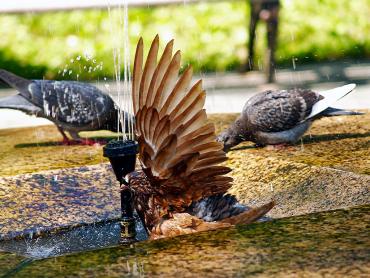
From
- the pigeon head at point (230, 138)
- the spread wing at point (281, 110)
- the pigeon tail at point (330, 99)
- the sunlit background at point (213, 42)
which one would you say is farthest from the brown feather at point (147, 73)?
the sunlit background at point (213, 42)

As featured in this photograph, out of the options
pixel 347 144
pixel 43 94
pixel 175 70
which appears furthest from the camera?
pixel 43 94

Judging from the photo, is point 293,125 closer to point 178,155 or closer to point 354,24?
point 178,155

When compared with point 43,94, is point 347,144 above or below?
below

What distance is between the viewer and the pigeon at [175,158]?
3.35 metres

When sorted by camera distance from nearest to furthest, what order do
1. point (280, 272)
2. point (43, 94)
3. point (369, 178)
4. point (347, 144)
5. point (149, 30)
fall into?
1. point (280, 272)
2. point (369, 178)
3. point (347, 144)
4. point (43, 94)
5. point (149, 30)

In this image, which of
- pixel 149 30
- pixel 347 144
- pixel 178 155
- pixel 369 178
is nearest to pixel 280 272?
pixel 178 155

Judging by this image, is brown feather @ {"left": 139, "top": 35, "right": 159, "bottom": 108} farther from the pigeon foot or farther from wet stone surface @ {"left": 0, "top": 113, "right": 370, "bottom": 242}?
the pigeon foot

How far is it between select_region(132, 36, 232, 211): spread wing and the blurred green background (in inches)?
282

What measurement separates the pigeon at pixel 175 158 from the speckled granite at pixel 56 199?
66 cm

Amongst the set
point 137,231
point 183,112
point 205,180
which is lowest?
point 137,231

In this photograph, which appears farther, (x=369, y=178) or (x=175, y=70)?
(x=369, y=178)

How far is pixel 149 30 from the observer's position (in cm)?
1116

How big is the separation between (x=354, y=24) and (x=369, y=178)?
297 inches

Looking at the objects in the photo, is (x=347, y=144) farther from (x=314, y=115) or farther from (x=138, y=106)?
(x=138, y=106)
